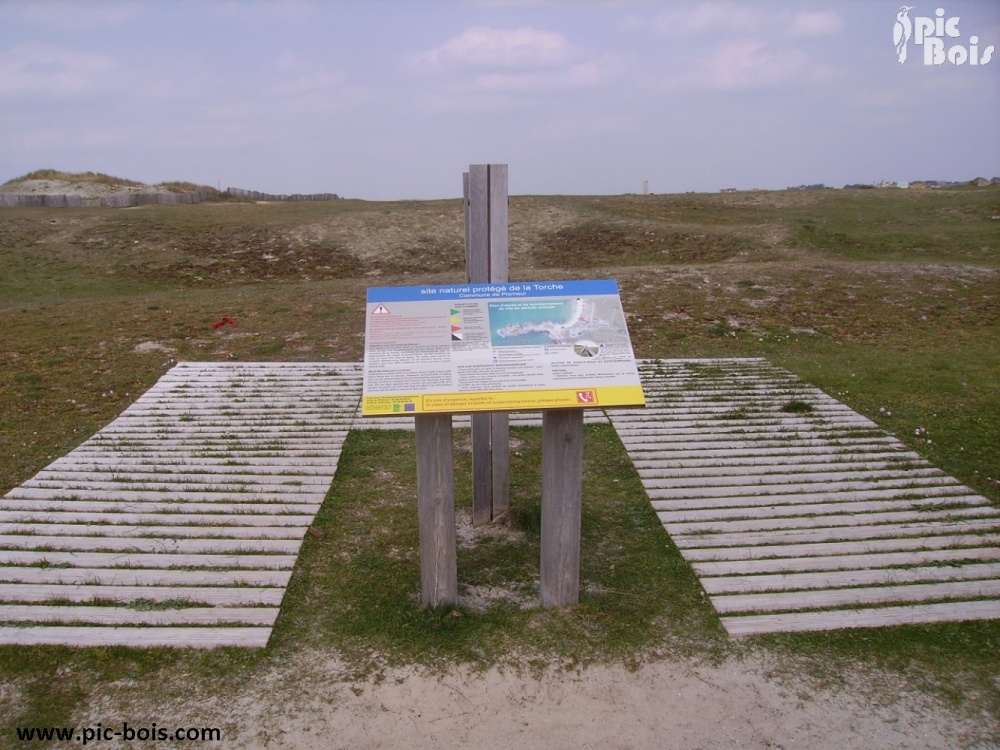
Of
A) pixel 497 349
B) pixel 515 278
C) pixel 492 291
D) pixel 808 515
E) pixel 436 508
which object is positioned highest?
pixel 492 291

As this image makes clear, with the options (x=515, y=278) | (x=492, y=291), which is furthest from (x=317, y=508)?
(x=515, y=278)

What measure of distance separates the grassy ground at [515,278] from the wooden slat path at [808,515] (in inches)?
8.0

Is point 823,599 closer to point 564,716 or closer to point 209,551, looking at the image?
point 564,716

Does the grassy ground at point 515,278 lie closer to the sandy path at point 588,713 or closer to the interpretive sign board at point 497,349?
the sandy path at point 588,713

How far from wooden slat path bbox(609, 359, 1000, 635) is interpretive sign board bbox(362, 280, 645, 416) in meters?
1.65

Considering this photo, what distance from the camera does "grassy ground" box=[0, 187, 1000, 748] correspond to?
3969 mm

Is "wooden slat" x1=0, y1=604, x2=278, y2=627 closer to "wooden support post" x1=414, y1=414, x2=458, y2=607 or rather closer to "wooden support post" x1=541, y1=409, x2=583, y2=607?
"wooden support post" x1=414, y1=414, x2=458, y2=607

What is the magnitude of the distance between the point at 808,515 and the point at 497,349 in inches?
118

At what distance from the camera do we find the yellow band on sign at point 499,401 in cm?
385

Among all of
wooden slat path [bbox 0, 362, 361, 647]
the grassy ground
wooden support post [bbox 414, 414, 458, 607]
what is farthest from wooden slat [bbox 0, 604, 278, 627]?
wooden support post [bbox 414, 414, 458, 607]

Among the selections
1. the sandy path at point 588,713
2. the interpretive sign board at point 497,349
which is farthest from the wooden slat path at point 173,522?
the interpretive sign board at point 497,349

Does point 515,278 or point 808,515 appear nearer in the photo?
point 808,515

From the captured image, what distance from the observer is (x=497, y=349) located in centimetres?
412

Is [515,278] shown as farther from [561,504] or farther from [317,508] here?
[561,504]
